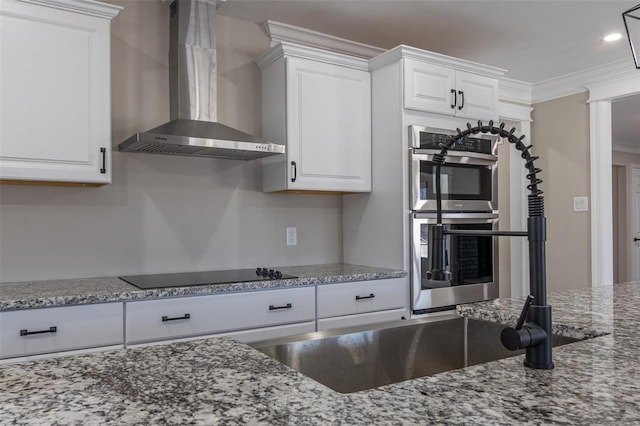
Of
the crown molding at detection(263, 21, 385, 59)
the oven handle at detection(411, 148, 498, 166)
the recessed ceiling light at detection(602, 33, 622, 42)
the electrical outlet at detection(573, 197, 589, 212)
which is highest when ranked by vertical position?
the recessed ceiling light at detection(602, 33, 622, 42)

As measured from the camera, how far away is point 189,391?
777 millimetres

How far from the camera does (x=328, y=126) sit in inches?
115

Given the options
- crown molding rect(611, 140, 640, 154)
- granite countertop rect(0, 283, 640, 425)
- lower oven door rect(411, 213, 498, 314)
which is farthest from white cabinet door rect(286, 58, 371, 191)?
crown molding rect(611, 140, 640, 154)

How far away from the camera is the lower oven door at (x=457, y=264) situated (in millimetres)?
2857

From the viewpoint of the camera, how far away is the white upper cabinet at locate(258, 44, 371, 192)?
281 cm

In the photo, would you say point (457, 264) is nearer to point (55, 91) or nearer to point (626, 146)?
point (55, 91)

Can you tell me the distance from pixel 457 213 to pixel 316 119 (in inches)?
40.9

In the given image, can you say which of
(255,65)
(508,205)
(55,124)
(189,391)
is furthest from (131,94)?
(508,205)

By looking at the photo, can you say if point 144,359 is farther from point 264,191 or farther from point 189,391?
point 264,191

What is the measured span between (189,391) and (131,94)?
2232mm

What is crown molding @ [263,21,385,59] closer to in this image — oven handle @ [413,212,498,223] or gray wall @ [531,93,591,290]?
oven handle @ [413,212,498,223]

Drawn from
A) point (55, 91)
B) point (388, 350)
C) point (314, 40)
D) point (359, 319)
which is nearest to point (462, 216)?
point (359, 319)

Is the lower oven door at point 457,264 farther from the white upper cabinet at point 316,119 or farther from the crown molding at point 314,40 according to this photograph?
the crown molding at point 314,40

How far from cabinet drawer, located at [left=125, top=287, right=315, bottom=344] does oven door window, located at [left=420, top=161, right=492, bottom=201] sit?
0.97 meters
